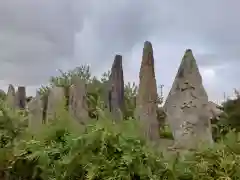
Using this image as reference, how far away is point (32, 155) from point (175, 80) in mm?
2615

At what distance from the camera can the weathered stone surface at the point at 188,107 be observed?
7.20 m

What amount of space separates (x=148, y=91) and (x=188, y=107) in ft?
5.50

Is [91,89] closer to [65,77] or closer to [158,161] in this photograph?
[158,161]

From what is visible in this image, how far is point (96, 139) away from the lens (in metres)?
6.46

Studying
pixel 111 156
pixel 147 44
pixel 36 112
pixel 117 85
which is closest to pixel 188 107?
pixel 111 156

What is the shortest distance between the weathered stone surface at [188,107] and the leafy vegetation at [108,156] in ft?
2.34

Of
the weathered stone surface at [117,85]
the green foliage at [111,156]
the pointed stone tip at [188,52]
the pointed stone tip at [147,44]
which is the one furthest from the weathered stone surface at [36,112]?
the pointed stone tip at [188,52]

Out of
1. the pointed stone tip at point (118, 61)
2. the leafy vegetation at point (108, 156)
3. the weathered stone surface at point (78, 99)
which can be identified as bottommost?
the leafy vegetation at point (108, 156)

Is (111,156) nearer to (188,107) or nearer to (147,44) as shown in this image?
(188,107)

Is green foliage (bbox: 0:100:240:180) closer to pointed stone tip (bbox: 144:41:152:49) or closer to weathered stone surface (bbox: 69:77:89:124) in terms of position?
weathered stone surface (bbox: 69:77:89:124)

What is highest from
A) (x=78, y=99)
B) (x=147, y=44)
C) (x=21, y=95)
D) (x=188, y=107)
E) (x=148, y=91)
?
(x=21, y=95)

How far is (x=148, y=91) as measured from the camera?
29.0 feet

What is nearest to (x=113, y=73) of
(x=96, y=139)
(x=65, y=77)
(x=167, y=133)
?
(x=167, y=133)

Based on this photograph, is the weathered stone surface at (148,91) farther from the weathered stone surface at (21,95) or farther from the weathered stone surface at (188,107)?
the weathered stone surface at (21,95)
